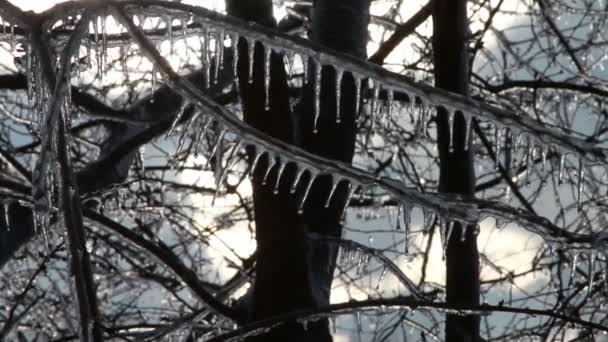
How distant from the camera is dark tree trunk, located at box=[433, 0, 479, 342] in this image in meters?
2.65

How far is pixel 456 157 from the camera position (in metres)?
2.74

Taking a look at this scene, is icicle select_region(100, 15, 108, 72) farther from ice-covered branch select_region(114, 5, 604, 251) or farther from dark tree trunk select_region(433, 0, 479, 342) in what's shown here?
dark tree trunk select_region(433, 0, 479, 342)

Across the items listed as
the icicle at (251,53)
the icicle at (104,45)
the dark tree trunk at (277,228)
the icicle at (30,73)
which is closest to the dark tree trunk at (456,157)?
the dark tree trunk at (277,228)

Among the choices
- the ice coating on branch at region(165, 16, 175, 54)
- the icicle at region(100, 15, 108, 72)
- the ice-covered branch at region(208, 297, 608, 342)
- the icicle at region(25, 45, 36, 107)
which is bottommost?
the ice-covered branch at region(208, 297, 608, 342)

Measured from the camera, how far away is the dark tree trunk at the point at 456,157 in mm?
2652

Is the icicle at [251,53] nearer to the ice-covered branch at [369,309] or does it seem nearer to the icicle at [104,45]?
the icicle at [104,45]

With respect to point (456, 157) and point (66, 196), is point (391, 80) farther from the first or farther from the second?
point (456, 157)

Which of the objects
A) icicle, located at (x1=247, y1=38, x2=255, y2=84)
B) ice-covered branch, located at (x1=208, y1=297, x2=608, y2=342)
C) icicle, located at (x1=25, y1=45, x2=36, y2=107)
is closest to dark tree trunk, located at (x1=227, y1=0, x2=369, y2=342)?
icicle, located at (x1=247, y1=38, x2=255, y2=84)

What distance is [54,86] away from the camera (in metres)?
1.45

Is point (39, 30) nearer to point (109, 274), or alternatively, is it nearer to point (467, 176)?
point (467, 176)

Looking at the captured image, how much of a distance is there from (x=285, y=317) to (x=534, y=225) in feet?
1.83

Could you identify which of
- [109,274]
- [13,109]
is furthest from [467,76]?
[13,109]

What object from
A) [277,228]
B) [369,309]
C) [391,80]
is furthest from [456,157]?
[391,80]

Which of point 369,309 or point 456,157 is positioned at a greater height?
point 456,157
